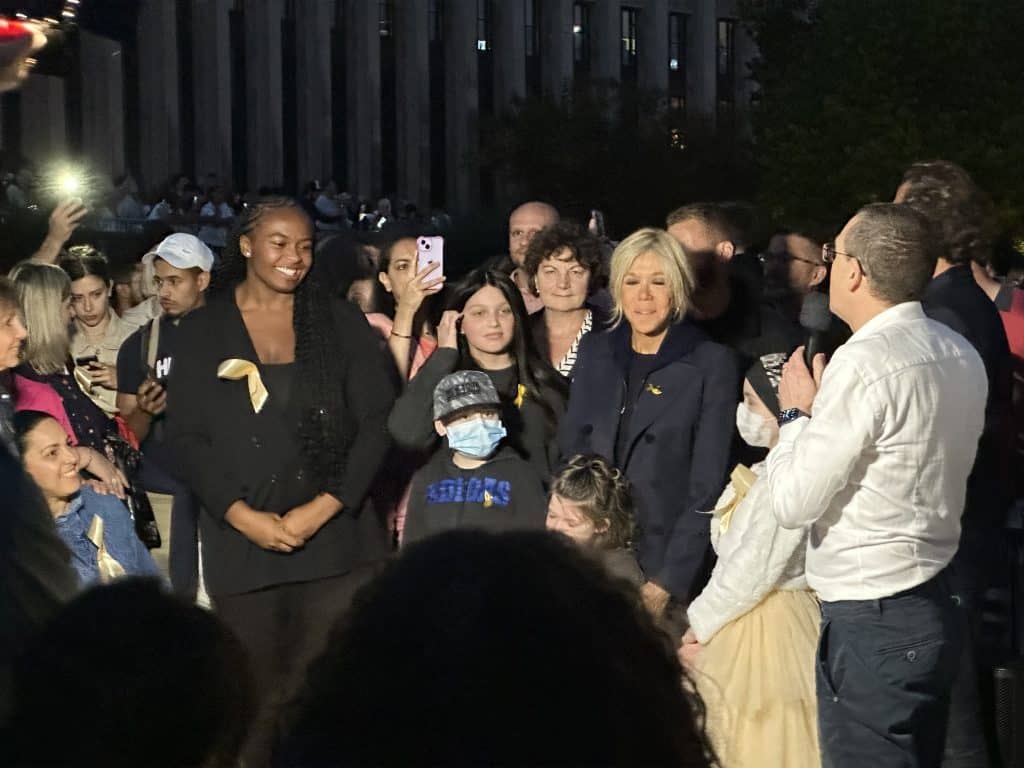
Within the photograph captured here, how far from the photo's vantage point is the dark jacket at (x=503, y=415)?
648 cm

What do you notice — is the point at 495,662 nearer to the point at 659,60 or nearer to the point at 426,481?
the point at 426,481

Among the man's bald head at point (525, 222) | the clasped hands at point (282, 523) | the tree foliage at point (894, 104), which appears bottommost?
the clasped hands at point (282, 523)

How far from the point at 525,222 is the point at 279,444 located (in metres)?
2.54

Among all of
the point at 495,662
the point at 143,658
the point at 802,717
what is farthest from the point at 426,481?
the point at 495,662

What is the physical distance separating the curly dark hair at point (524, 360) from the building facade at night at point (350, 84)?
117ft

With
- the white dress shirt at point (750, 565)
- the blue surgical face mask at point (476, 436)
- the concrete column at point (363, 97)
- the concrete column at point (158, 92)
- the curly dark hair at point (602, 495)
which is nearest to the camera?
the white dress shirt at point (750, 565)

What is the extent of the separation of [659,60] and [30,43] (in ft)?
202

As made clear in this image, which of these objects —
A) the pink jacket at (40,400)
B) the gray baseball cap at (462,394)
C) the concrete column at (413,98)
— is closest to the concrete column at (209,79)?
the concrete column at (413,98)

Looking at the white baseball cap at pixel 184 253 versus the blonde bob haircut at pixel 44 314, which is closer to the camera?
the blonde bob haircut at pixel 44 314

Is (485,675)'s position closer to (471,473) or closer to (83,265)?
(471,473)

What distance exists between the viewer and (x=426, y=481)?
20.9 feet

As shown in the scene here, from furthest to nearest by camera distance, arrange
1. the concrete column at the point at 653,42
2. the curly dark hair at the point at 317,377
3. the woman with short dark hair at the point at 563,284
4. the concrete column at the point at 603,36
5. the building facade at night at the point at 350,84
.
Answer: the concrete column at the point at 653,42
the concrete column at the point at 603,36
the building facade at night at the point at 350,84
the woman with short dark hair at the point at 563,284
the curly dark hair at the point at 317,377

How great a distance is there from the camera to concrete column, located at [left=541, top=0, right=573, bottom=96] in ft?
194

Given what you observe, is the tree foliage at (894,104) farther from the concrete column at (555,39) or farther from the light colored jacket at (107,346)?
the light colored jacket at (107,346)
